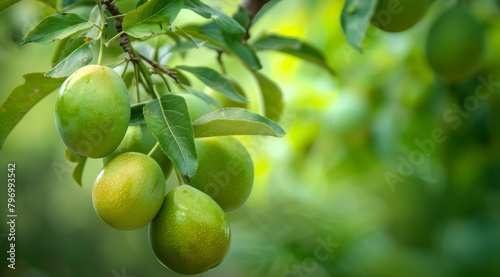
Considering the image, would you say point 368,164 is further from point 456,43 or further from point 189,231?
point 189,231

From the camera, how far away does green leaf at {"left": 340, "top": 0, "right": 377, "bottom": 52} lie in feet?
3.22

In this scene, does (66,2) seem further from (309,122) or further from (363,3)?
(309,122)

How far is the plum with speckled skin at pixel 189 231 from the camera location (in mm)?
817

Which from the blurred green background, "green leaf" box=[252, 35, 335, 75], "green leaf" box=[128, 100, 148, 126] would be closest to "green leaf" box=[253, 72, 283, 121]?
"green leaf" box=[252, 35, 335, 75]

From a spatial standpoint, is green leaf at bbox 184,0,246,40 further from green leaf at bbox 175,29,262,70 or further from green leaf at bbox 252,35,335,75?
green leaf at bbox 252,35,335,75

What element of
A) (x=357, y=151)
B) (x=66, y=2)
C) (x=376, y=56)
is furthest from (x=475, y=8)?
(x=66, y=2)

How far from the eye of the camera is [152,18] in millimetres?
855

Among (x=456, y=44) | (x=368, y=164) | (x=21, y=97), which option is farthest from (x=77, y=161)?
(x=368, y=164)

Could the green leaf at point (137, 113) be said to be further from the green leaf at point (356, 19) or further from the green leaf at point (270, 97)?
the green leaf at point (270, 97)

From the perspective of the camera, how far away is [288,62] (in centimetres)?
201

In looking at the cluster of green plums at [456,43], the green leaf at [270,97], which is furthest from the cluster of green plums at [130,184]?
the cluster of green plums at [456,43]

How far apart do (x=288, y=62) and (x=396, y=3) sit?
0.97 m

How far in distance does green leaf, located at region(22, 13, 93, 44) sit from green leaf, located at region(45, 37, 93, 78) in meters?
0.01

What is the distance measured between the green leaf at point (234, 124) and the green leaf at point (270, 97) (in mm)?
427
